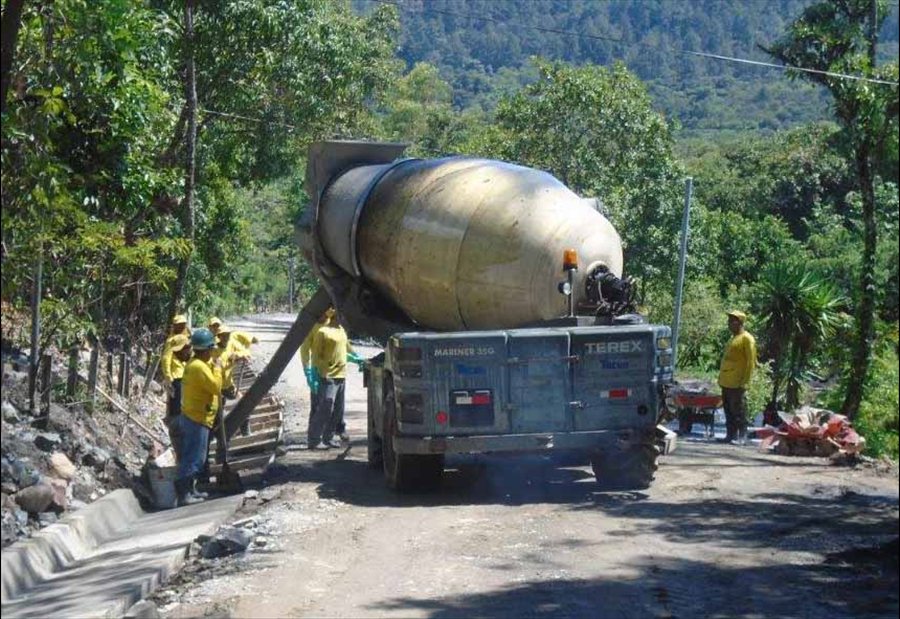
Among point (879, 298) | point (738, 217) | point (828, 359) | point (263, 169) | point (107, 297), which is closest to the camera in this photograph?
point (879, 298)

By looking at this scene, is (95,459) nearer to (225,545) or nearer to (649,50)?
(225,545)

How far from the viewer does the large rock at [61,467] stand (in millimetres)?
11609

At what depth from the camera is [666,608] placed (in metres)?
7.74

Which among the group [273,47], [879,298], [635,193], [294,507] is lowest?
[294,507]

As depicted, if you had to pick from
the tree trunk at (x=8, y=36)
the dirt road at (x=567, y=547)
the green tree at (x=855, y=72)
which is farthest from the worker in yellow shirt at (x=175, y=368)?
the green tree at (x=855, y=72)

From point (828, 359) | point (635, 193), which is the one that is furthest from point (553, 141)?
point (828, 359)

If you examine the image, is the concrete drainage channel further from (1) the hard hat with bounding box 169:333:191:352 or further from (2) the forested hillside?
(2) the forested hillside

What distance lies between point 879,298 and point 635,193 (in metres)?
12.9

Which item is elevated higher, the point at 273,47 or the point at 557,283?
the point at 273,47

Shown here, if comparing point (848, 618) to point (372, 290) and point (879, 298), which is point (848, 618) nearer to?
point (372, 290)

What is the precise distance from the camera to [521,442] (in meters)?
11.4

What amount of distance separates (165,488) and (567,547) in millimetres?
4877

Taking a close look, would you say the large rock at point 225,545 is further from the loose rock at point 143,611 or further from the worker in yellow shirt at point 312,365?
the worker in yellow shirt at point 312,365

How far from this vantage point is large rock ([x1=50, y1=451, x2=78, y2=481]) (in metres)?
11.6
